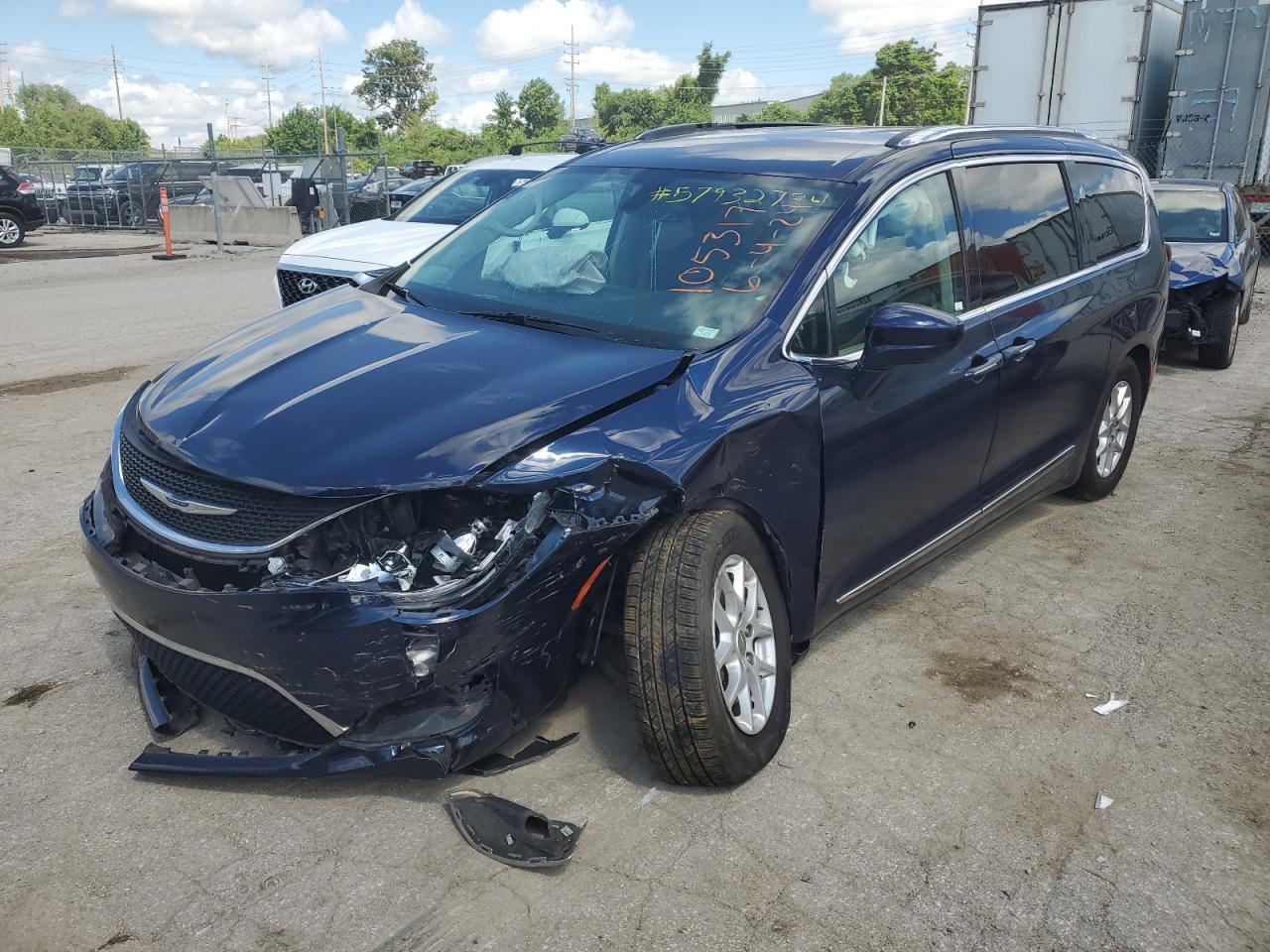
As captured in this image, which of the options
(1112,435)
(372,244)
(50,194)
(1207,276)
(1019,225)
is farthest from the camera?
(50,194)

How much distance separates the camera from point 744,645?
3.17m

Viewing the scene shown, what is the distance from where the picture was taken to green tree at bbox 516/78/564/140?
9344cm

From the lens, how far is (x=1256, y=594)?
480cm

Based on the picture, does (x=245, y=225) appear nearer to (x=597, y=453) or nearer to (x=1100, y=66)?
(x=1100, y=66)

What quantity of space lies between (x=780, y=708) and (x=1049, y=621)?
1.71 meters

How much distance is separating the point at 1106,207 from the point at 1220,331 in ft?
17.2

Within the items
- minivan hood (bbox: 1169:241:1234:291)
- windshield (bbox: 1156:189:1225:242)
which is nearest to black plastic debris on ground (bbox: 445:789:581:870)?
minivan hood (bbox: 1169:241:1234:291)

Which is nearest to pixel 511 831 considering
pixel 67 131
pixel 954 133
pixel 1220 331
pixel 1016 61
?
pixel 954 133

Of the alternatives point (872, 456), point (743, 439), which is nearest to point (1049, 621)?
point (872, 456)

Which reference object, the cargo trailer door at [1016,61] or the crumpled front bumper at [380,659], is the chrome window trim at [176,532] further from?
the cargo trailer door at [1016,61]

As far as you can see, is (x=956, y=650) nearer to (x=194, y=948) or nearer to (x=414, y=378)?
(x=414, y=378)

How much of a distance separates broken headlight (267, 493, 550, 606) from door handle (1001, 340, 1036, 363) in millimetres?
2300

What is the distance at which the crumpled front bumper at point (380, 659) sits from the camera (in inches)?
107

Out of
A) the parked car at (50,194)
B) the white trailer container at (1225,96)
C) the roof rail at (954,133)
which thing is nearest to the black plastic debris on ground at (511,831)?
the roof rail at (954,133)
